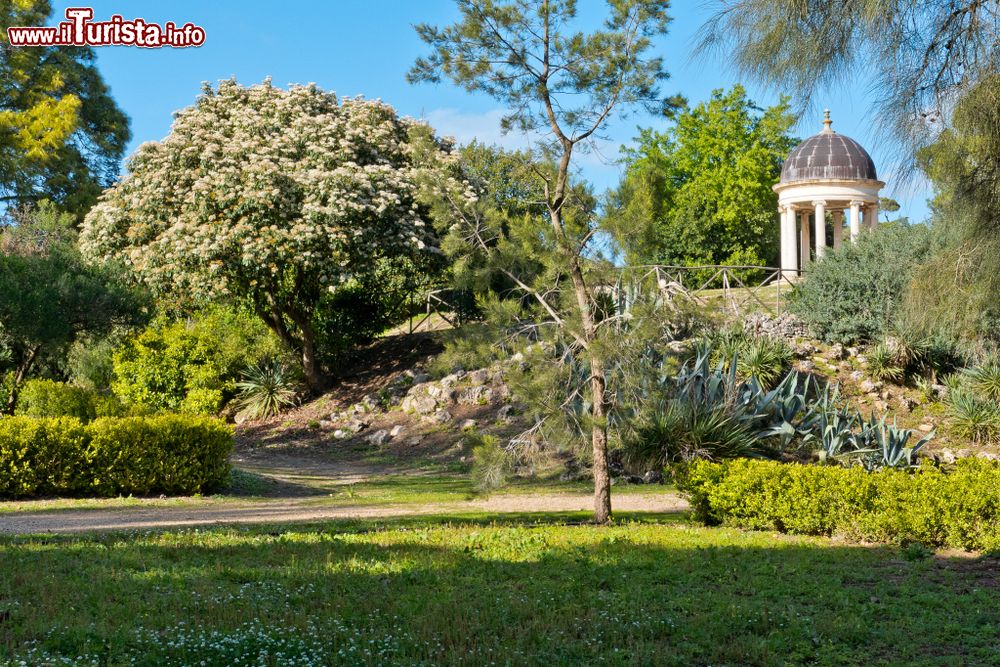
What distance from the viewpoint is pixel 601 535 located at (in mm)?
8117

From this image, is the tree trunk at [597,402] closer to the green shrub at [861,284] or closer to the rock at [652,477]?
the rock at [652,477]

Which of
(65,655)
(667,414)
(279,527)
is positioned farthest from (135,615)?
(667,414)

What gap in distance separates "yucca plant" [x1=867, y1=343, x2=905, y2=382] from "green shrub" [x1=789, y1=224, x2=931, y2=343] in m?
0.63

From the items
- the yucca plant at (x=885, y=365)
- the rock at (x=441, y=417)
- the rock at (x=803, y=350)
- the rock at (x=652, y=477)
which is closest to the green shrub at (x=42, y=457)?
the rock at (x=652, y=477)

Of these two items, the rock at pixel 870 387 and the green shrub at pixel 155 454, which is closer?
the green shrub at pixel 155 454

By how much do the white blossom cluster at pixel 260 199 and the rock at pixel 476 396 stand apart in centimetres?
Result: 330

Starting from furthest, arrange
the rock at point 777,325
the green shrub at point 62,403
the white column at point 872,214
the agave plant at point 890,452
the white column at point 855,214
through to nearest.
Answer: the white column at point 872,214, the white column at point 855,214, the rock at point 777,325, the green shrub at point 62,403, the agave plant at point 890,452

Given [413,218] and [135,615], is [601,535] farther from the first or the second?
[413,218]

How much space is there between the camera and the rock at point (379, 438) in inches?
723

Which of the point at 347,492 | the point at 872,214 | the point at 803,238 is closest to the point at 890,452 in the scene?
the point at 347,492

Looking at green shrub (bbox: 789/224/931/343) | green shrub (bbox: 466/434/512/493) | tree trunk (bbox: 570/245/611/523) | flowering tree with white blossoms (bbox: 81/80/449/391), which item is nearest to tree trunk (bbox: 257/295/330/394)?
flowering tree with white blossoms (bbox: 81/80/449/391)

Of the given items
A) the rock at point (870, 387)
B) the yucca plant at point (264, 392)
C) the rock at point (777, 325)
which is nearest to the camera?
the rock at point (870, 387)

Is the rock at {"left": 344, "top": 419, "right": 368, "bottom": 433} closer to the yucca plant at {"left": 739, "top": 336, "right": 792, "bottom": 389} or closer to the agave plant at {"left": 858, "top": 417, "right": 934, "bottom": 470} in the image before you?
the yucca plant at {"left": 739, "top": 336, "right": 792, "bottom": 389}

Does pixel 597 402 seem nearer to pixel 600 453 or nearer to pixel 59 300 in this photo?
pixel 600 453
